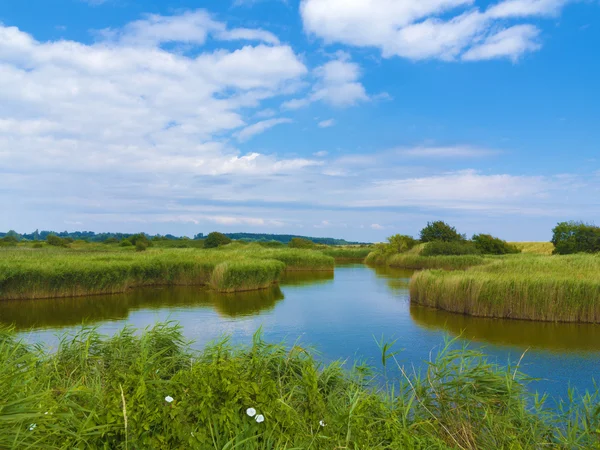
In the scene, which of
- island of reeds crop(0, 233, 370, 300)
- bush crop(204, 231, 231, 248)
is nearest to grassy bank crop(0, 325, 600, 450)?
island of reeds crop(0, 233, 370, 300)

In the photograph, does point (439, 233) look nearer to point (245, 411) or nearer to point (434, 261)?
point (434, 261)

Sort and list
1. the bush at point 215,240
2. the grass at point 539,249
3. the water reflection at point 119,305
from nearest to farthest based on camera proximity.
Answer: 1. the water reflection at point 119,305
2. the grass at point 539,249
3. the bush at point 215,240

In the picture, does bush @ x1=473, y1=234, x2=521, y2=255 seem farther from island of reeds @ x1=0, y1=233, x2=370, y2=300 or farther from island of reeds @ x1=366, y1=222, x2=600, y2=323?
island of reeds @ x1=0, y1=233, x2=370, y2=300

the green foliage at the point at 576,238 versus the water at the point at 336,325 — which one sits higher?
the green foliage at the point at 576,238

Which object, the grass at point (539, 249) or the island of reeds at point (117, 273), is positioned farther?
the grass at point (539, 249)

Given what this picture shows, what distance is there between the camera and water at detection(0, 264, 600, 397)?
8.49 m

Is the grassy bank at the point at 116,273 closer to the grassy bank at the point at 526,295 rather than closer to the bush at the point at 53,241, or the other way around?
the grassy bank at the point at 526,295

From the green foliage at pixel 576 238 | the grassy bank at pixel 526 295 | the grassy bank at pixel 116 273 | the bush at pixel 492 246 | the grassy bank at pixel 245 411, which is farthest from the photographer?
the bush at pixel 492 246

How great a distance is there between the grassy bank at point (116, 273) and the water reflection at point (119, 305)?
1.68 feet

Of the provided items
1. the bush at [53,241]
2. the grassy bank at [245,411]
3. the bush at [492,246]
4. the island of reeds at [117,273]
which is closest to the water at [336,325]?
the island of reeds at [117,273]

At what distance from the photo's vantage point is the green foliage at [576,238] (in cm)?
3138

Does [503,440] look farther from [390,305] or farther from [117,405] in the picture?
[390,305]

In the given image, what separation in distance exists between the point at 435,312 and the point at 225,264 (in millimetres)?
9809

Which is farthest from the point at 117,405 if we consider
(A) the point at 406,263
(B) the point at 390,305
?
(A) the point at 406,263
